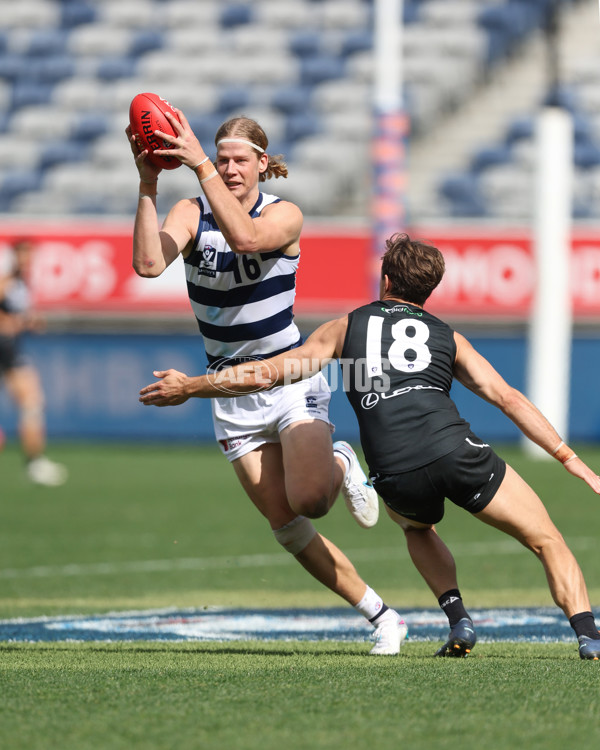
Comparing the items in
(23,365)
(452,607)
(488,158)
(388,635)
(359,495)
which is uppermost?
(488,158)

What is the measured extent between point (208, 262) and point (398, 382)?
1.05 m

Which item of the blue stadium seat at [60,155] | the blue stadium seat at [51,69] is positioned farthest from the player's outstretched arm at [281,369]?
the blue stadium seat at [51,69]

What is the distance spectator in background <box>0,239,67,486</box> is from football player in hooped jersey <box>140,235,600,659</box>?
32.8 feet

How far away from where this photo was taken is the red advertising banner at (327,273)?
739 inches

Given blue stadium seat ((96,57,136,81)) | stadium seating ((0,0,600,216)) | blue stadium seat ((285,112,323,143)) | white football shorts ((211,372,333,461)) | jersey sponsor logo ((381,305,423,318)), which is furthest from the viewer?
blue stadium seat ((96,57,136,81))

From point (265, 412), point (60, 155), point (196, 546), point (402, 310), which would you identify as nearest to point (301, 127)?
point (60, 155)

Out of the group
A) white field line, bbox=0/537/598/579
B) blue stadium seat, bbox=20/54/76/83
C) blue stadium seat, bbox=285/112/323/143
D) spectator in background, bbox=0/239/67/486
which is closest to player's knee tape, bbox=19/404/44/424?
spectator in background, bbox=0/239/67/486

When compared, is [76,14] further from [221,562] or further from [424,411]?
[424,411]

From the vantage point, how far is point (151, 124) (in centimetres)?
544

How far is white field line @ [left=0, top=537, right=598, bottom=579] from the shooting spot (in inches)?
380

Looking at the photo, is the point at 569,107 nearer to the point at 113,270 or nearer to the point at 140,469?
the point at 113,270

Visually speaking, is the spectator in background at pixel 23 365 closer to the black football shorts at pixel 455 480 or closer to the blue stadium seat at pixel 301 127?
the blue stadium seat at pixel 301 127

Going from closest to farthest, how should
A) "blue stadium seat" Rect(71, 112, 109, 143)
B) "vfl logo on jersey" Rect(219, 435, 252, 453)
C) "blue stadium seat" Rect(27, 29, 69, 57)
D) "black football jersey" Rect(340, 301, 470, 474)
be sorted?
"black football jersey" Rect(340, 301, 470, 474), "vfl logo on jersey" Rect(219, 435, 252, 453), "blue stadium seat" Rect(71, 112, 109, 143), "blue stadium seat" Rect(27, 29, 69, 57)

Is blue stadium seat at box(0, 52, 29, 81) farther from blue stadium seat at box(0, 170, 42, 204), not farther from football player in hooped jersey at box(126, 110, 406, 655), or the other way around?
football player in hooped jersey at box(126, 110, 406, 655)
